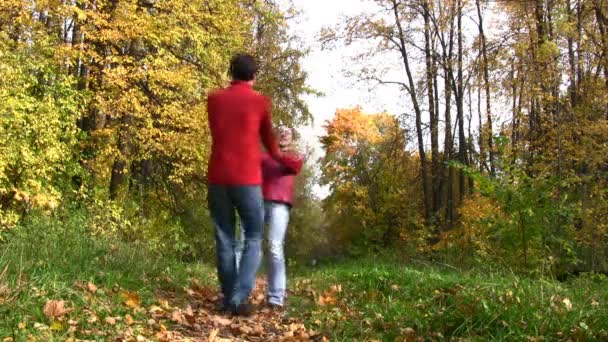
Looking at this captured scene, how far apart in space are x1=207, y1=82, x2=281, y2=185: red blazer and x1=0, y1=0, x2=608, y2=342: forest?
1114 mm

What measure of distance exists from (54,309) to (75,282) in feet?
2.65

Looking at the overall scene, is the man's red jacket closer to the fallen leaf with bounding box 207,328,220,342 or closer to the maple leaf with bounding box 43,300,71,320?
the fallen leaf with bounding box 207,328,220,342

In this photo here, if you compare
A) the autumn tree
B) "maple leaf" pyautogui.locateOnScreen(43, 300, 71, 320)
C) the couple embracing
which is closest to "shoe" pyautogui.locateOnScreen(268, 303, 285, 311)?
the couple embracing

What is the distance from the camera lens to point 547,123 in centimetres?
1791

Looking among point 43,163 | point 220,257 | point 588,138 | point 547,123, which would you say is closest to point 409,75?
point 547,123

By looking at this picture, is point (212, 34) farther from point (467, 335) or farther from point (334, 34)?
point (467, 335)

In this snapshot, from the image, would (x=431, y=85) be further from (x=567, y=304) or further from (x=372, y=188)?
(x=567, y=304)

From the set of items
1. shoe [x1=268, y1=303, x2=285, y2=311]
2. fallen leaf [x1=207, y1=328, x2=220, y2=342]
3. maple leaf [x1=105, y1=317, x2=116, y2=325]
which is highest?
maple leaf [x1=105, y1=317, x2=116, y2=325]

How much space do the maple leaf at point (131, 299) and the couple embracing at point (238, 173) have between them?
2.18ft

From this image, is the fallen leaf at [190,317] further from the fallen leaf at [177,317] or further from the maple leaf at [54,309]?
the maple leaf at [54,309]

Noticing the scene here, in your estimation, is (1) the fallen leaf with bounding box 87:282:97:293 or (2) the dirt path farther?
(1) the fallen leaf with bounding box 87:282:97:293

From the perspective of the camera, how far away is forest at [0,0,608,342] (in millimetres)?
4238

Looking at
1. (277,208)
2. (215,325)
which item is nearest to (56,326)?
(215,325)

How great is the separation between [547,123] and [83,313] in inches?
663
